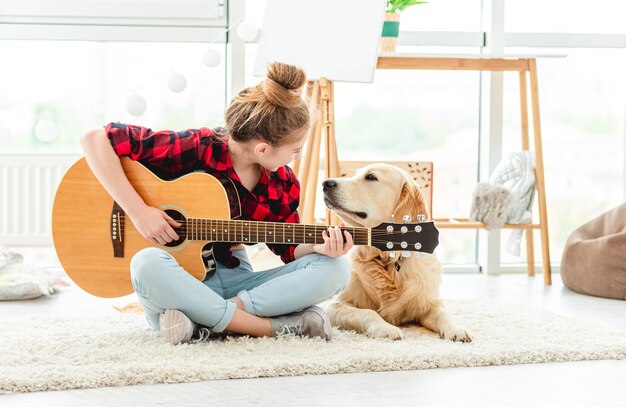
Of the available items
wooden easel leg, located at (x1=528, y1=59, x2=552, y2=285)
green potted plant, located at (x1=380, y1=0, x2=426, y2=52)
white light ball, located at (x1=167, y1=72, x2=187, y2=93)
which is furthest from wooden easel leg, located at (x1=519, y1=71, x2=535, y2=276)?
white light ball, located at (x1=167, y1=72, x2=187, y2=93)

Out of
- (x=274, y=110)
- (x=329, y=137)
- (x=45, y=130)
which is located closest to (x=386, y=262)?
(x=274, y=110)

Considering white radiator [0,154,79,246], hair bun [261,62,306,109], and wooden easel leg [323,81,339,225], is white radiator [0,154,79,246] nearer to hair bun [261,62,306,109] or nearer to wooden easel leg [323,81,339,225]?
wooden easel leg [323,81,339,225]

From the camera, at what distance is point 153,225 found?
6.51 ft

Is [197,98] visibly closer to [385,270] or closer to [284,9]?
[284,9]

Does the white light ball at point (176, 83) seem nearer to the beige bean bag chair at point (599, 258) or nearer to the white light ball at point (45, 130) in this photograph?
the white light ball at point (45, 130)

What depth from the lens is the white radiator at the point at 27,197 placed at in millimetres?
3402

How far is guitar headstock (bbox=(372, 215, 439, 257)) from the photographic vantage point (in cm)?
197

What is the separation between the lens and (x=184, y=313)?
193 centimetres

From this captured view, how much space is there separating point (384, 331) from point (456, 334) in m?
0.19

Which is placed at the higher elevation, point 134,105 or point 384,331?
point 134,105

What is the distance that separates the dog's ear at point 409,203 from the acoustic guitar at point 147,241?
191mm

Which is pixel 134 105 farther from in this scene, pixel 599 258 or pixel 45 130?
pixel 599 258

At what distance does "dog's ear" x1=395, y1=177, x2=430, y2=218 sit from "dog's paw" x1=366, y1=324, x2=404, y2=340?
293 mm

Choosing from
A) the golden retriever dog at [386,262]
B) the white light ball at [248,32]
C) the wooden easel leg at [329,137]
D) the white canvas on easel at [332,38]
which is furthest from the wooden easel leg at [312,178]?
the golden retriever dog at [386,262]
